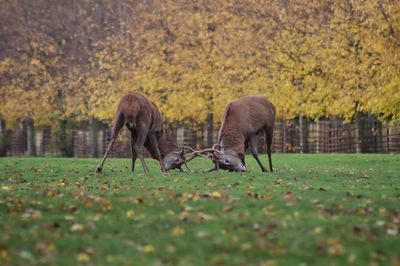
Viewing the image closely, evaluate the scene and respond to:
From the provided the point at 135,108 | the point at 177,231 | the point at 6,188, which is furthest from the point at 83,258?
the point at 135,108

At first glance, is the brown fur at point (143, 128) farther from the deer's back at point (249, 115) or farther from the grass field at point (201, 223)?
the grass field at point (201, 223)

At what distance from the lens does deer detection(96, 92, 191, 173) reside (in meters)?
18.5

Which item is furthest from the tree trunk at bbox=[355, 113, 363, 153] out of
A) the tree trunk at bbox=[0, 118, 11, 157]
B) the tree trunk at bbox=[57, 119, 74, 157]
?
the tree trunk at bbox=[0, 118, 11, 157]

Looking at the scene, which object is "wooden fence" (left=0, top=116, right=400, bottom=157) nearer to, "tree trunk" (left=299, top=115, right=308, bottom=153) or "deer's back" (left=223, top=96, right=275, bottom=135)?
"tree trunk" (left=299, top=115, right=308, bottom=153)

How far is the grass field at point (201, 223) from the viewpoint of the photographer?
7.98m

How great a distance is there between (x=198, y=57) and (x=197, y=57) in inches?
5.2

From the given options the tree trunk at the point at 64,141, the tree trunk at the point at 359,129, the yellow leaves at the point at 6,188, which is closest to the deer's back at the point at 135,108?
the yellow leaves at the point at 6,188

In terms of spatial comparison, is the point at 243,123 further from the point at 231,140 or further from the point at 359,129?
the point at 359,129

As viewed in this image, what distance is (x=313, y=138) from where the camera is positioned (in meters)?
41.5

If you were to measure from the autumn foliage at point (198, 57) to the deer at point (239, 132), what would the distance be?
17.5 ft

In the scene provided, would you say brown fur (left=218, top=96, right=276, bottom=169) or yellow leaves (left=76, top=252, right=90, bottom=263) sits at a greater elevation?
brown fur (left=218, top=96, right=276, bottom=169)

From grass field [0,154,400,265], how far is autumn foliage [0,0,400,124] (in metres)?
12.2

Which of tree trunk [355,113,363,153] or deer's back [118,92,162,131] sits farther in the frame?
tree trunk [355,113,363,153]

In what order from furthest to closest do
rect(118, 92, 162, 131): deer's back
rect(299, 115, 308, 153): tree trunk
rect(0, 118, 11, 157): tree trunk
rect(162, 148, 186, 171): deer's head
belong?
rect(0, 118, 11, 157): tree trunk
rect(299, 115, 308, 153): tree trunk
rect(162, 148, 186, 171): deer's head
rect(118, 92, 162, 131): deer's back
